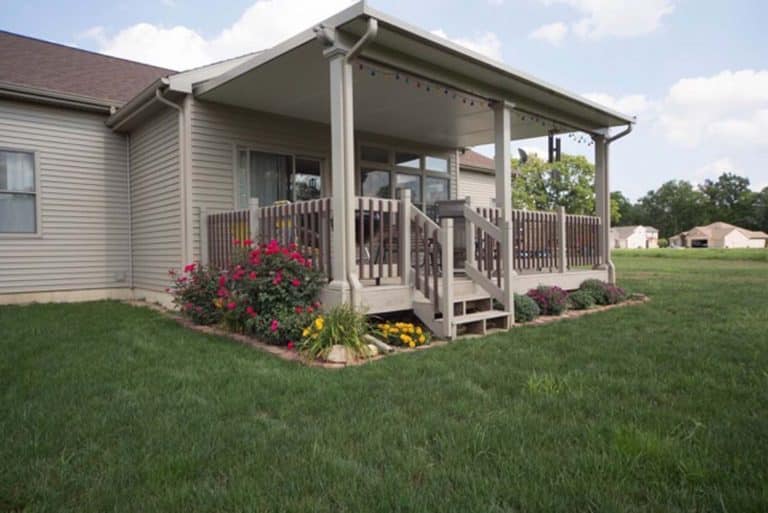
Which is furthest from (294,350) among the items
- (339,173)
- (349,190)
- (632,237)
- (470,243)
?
(632,237)

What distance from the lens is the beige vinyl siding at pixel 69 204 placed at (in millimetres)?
7457

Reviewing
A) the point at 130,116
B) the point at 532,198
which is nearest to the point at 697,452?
the point at 130,116

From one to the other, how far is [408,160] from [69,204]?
5.87 m

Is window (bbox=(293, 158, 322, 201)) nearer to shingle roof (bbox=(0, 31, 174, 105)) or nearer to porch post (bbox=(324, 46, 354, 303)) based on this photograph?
shingle roof (bbox=(0, 31, 174, 105))

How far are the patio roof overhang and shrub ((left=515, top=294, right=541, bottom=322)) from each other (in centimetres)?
265

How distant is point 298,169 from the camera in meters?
8.10

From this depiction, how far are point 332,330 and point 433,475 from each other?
91.0 inches

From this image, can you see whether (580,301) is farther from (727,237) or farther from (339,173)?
(727,237)

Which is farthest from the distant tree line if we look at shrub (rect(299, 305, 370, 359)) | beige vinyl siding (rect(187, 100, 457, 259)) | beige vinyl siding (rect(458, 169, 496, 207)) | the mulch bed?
shrub (rect(299, 305, 370, 359))

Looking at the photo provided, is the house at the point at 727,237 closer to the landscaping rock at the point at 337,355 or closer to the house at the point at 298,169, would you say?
the house at the point at 298,169

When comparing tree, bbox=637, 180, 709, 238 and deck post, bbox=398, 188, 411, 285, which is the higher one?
tree, bbox=637, 180, 709, 238

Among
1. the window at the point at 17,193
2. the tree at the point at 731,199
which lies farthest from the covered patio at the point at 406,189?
the tree at the point at 731,199

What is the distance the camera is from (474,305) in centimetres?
588

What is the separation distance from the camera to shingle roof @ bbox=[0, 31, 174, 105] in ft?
25.9
